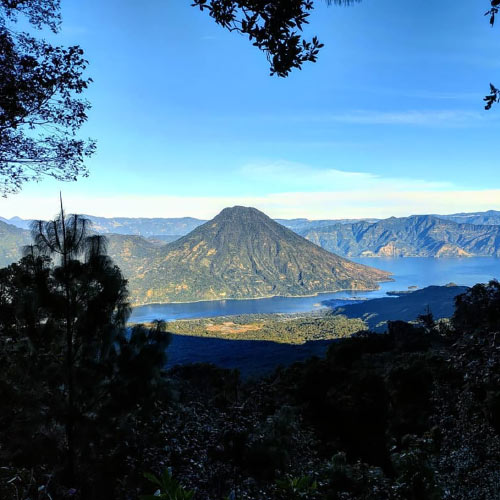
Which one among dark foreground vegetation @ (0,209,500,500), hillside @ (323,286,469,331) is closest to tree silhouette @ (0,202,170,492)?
dark foreground vegetation @ (0,209,500,500)

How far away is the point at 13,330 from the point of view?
7895 mm

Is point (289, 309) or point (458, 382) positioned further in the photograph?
point (289, 309)

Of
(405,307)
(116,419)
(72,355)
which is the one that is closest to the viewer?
(72,355)

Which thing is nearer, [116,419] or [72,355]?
[72,355]

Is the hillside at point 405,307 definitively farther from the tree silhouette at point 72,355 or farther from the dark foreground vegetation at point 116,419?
the tree silhouette at point 72,355

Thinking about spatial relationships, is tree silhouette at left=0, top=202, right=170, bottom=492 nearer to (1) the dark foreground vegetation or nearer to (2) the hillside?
(1) the dark foreground vegetation

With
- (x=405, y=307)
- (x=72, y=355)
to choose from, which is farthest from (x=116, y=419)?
(x=405, y=307)

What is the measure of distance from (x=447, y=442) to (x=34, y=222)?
31.5 feet

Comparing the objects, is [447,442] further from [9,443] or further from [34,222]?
[34,222]

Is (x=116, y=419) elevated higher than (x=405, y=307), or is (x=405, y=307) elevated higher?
(x=116, y=419)

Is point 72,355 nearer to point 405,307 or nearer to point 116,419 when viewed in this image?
point 116,419

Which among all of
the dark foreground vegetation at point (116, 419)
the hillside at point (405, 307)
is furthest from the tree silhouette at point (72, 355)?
the hillside at point (405, 307)

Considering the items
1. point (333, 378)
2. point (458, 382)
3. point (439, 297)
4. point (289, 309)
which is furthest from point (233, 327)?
point (458, 382)

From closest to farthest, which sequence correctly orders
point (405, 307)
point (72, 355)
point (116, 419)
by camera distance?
point (72, 355), point (116, 419), point (405, 307)
